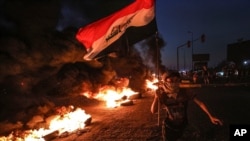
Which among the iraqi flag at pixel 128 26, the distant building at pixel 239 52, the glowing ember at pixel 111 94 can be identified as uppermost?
the distant building at pixel 239 52

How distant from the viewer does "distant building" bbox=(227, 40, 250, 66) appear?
56.7m

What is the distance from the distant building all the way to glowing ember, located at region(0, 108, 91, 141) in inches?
1951

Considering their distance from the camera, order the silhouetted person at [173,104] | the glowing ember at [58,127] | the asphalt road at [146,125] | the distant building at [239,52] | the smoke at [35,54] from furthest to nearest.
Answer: the distant building at [239,52]
the smoke at [35,54]
the glowing ember at [58,127]
the asphalt road at [146,125]
the silhouetted person at [173,104]

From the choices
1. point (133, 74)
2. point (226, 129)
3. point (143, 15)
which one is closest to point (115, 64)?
point (133, 74)

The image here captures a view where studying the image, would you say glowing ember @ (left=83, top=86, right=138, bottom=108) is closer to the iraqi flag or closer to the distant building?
the iraqi flag

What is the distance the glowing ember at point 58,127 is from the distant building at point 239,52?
163 feet

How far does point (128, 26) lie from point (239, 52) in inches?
2225

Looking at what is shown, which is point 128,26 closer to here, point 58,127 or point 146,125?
point 146,125

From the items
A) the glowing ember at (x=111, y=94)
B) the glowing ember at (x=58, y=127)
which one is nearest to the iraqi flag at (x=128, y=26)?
the glowing ember at (x=58, y=127)

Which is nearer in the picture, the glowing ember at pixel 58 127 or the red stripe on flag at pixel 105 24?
the red stripe on flag at pixel 105 24

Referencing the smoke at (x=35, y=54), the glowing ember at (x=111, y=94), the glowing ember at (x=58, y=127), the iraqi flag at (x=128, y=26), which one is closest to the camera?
the iraqi flag at (x=128, y=26)

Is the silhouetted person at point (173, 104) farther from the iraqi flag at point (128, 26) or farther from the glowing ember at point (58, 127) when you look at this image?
the glowing ember at point (58, 127)

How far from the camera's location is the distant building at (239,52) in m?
56.7

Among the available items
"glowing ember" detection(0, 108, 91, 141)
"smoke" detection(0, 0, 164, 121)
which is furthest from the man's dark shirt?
"glowing ember" detection(0, 108, 91, 141)
